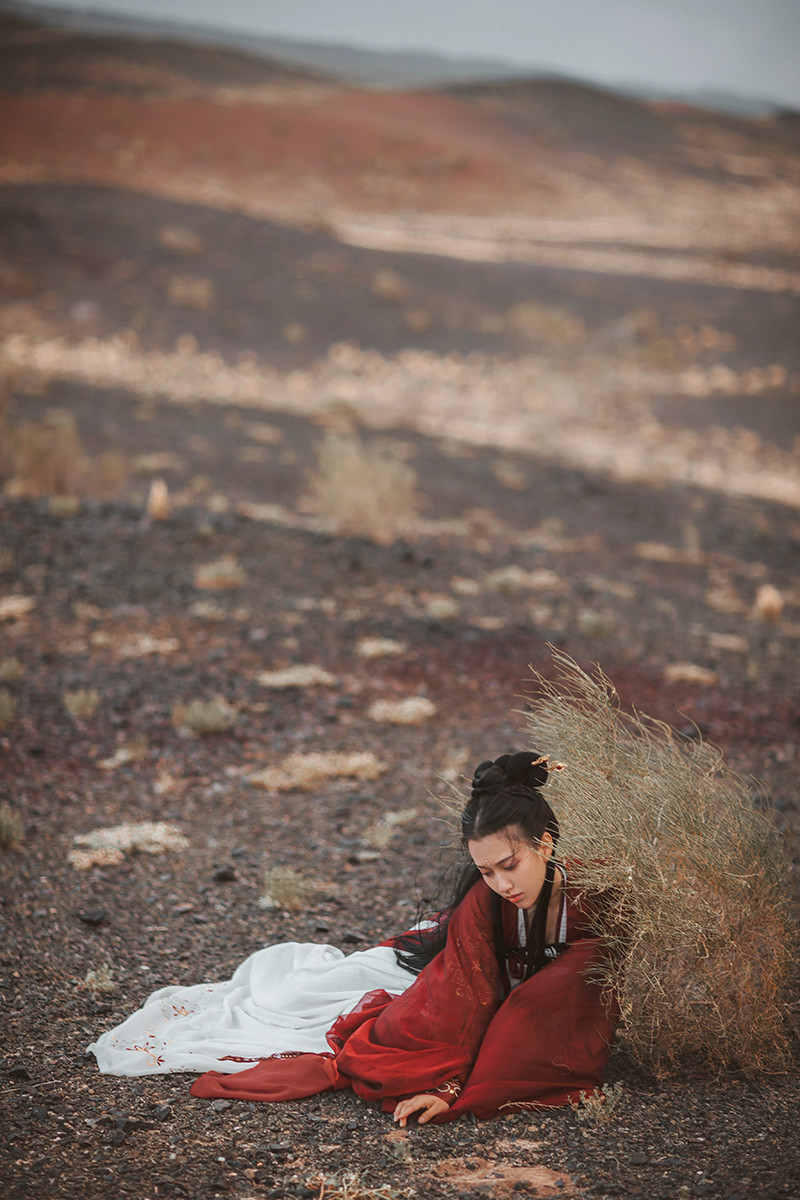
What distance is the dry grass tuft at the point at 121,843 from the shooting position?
16.3 feet

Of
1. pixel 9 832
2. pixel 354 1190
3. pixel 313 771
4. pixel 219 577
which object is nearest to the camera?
pixel 354 1190

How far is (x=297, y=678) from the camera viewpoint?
7.44 m

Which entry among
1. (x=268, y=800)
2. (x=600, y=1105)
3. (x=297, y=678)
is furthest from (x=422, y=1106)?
(x=297, y=678)

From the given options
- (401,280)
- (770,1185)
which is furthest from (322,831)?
(401,280)

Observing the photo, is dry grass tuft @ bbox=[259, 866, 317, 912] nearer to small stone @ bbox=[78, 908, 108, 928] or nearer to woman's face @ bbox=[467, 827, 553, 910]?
small stone @ bbox=[78, 908, 108, 928]

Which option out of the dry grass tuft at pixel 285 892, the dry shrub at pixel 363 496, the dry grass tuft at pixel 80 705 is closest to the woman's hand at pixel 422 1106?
the dry grass tuft at pixel 285 892

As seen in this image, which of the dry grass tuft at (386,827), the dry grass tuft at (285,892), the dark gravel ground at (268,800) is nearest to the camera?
the dark gravel ground at (268,800)

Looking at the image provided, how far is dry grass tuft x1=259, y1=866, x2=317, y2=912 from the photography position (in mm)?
4605

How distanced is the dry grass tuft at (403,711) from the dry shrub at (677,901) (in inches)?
134

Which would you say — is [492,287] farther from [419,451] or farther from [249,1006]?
[249,1006]

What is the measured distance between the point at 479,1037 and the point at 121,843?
8.75 feet

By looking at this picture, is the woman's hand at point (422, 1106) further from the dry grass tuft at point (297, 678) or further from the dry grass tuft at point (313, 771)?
the dry grass tuft at point (297, 678)

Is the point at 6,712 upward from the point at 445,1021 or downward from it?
downward

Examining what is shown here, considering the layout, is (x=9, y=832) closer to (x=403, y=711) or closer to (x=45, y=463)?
(x=403, y=711)
